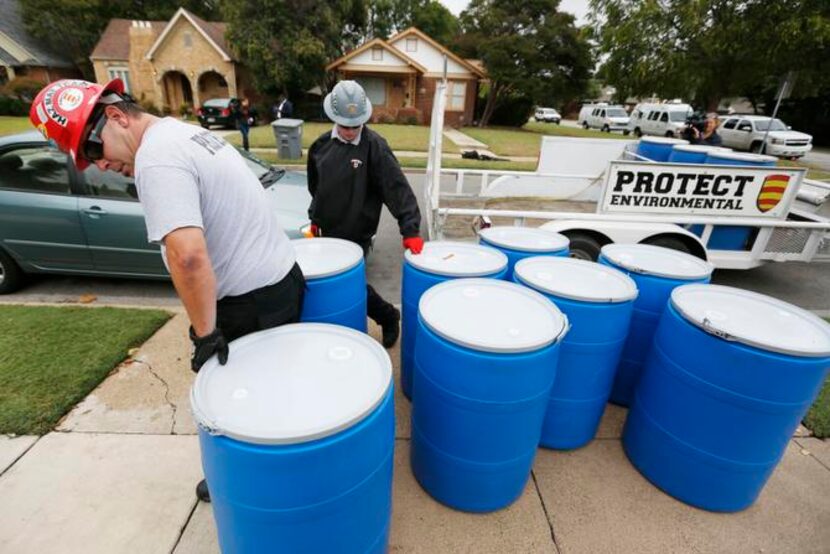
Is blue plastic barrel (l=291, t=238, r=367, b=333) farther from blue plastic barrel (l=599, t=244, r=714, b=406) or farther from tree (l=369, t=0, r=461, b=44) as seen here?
tree (l=369, t=0, r=461, b=44)

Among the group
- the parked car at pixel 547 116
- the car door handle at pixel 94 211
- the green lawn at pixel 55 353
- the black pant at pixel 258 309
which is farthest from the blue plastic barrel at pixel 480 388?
the parked car at pixel 547 116

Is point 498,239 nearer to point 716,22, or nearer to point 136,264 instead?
point 136,264

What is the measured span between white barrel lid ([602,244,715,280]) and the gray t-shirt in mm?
2103

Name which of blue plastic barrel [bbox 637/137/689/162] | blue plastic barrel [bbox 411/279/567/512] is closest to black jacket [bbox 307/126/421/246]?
blue plastic barrel [bbox 411/279/567/512]

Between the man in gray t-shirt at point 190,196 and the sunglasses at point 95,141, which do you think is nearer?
the man in gray t-shirt at point 190,196

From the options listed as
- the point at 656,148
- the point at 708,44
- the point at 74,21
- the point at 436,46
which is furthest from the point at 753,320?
the point at 74,21

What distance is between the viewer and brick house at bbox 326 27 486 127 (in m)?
26.6

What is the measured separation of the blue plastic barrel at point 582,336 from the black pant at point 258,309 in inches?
51.8

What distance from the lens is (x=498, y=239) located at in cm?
314

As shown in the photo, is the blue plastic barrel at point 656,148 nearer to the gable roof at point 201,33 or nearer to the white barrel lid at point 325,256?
the white barrel lid at point 325,256

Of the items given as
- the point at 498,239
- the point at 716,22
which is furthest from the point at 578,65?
the point at 498,239

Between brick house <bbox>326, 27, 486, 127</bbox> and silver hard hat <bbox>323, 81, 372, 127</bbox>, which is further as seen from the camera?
brick house <bbox>326, 27, 486, 127</bbox>

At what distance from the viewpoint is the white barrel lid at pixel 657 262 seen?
2656 millimetres

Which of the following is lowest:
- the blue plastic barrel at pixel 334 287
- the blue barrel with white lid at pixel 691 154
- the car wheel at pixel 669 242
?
the car wheel at pixel 669 242
